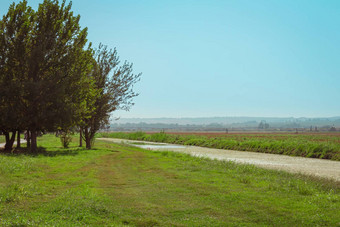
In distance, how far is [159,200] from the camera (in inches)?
438

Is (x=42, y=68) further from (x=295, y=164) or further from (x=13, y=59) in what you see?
(x=295, y=164)

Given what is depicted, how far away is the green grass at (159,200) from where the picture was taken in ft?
28.8

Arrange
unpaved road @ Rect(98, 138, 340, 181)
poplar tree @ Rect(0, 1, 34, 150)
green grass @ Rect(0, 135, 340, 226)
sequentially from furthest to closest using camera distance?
poplar tree @ Rect(0, 1, 34, 150) → unpaved road @ Rect(98, 138, 340, 181) → green grass @ Rect(0, 135, 340, 226)

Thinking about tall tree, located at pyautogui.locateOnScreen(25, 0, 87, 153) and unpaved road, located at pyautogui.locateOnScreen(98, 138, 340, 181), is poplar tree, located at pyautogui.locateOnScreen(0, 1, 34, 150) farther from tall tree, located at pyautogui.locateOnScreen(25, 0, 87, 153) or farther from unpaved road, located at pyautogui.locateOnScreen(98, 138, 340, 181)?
unpaved road, located at pyautogui.locateOnScreen(98, 138, 340, 181)

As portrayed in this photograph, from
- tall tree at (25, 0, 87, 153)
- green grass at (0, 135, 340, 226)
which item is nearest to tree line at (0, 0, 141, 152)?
tall tree at (25, 0, 87, 153)

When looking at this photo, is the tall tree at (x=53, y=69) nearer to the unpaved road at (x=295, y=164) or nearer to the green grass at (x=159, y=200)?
the green grass at (x=159, y=200)

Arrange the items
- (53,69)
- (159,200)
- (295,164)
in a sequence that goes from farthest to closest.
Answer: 1. (53,69)
2. (295,164)
3. (159,200)

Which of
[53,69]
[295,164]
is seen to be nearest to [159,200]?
[295,164]

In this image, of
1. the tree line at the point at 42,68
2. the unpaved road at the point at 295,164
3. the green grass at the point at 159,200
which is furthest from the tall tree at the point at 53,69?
the unpaved road at the point at 295,164

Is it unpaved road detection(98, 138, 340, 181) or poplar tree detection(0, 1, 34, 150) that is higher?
poplar tree detection(0, 1, 34, 150)

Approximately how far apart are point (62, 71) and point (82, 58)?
85.6 inches

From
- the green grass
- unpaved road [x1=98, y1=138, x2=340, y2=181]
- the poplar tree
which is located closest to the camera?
the green grass

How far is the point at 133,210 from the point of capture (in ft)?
31.9

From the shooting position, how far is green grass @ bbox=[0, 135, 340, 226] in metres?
8.78
